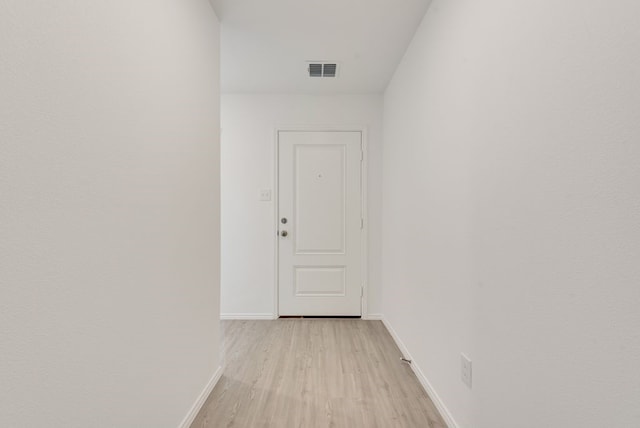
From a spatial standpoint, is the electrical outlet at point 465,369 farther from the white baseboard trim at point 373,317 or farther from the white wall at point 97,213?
the white baseboard trim at point 373,317

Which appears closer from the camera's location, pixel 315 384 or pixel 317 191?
pixel 315 384

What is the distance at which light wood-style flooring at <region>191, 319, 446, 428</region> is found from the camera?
2.00 meters

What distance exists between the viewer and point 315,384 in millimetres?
2396

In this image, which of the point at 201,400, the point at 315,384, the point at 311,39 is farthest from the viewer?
the point at 311,39

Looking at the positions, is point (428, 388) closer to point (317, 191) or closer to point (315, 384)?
point (315, 384)

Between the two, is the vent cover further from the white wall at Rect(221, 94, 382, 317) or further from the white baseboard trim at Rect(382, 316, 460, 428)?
the white baseboard trim at Rect(382, 316, 460, 428)

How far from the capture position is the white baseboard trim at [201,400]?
1870 mm

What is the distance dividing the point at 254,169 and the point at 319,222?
0.91 m

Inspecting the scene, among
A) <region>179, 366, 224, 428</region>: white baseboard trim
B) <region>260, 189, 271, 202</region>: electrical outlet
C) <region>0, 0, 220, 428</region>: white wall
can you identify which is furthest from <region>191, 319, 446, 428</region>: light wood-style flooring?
<region>260, 189, 271, 202</region>: electrical outlet

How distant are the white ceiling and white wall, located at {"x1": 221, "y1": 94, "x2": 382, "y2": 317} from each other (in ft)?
0.84

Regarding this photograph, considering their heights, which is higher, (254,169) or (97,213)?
(254,169)

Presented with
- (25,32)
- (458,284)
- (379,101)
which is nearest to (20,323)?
(25,32)

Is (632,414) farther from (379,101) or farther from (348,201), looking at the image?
(379,101)

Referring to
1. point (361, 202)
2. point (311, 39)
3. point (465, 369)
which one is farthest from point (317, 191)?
point (465, 369)
